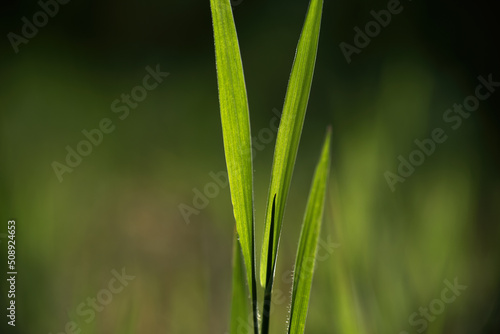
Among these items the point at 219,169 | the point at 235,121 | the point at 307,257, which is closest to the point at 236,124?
the point at 235,121

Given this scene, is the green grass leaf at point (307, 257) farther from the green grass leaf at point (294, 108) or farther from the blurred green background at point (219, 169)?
the blurred green background at point (219, 169)

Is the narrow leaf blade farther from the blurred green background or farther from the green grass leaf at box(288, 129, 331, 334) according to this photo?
the blurred green background

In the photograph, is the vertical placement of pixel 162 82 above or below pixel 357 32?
above

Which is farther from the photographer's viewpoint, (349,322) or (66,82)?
(66,82)

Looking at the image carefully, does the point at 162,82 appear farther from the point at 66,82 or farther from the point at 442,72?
the point at 442,72

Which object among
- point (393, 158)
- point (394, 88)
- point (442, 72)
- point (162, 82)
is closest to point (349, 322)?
point (393, 158)

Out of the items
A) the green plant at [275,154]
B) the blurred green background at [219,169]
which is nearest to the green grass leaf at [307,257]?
the green plant at [275,154]
